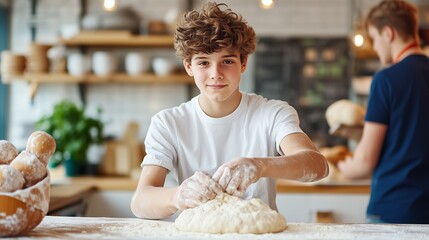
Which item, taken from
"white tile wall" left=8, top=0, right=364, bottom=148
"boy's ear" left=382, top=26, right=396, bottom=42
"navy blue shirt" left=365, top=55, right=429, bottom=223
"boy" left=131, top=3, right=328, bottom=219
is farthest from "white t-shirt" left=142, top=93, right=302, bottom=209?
"white tile wall" left=8, top=0, right=364, bottom=148

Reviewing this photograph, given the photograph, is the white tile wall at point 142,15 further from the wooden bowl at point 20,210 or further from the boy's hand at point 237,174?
the wooden bowl at point 20,210

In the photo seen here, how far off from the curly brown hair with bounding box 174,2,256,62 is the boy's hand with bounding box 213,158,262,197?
1.37 feet

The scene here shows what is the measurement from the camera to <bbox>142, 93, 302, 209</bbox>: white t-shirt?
7.30 ft

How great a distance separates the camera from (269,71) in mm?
5660

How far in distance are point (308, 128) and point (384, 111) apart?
113 inches

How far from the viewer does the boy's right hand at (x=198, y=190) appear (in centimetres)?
188

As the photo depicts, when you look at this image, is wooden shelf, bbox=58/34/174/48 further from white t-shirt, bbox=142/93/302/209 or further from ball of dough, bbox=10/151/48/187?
ball of dough, bbox=10/151/48/187

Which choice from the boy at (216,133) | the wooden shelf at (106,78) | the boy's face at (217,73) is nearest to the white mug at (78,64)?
the wooden shelf at (106,78)

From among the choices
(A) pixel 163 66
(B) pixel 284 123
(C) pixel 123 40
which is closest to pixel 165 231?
(B) pixel 284 123

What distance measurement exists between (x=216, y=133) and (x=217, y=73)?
0.25 meters

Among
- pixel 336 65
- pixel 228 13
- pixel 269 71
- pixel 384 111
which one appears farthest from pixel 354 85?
pixel 228 13

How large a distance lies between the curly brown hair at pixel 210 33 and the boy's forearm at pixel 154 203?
462 mm

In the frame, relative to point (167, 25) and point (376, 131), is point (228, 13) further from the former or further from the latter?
point (167, 25)

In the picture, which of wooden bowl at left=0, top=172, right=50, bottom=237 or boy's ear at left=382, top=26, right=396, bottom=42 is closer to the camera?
wooden bowl at left=0, top=172, right=50, bottom=237
